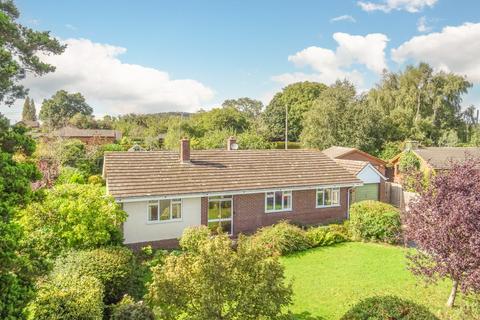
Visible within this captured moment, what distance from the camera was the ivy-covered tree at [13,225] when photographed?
22.2ft

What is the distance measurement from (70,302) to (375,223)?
16.0m

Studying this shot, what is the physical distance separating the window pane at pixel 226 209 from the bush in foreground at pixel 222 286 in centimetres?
1180

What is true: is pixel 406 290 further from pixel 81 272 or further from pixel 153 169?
pixel 153 169

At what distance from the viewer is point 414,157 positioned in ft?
122

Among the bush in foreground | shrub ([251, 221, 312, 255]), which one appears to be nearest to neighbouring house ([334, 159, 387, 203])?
shrub ([251, 221, 312, 255])

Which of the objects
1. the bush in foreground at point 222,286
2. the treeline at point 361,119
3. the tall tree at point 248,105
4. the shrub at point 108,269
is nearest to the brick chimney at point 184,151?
the shrub at point 108,269

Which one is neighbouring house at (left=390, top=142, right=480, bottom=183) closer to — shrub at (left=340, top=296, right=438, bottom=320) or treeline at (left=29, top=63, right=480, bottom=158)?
treeline at (left=29, top=63, right=480, bottom=158)

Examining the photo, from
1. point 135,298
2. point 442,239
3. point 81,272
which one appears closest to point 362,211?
point 442,239

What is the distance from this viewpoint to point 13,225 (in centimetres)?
700

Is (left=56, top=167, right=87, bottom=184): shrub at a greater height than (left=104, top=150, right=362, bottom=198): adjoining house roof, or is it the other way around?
(left=104, top=150, right=362, bottom=198): adjoining house roof

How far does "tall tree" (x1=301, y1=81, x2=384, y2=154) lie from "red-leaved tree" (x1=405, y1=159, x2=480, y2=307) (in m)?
Answer: 34.9

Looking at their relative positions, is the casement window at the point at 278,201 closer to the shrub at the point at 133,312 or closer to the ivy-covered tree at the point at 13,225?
the shrub at the point at 133,312

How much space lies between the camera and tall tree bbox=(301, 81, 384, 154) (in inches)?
1780

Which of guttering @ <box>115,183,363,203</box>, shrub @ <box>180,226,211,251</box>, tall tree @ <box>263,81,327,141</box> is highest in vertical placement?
tall tree @ <box>263,81,327,141</box>
